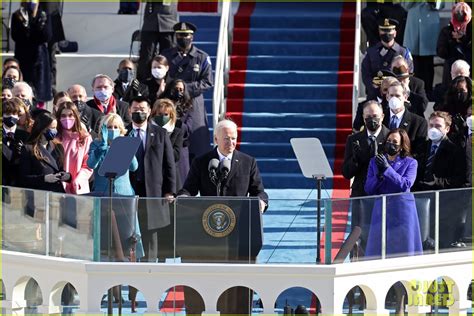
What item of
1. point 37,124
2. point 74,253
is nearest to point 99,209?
point 74,253

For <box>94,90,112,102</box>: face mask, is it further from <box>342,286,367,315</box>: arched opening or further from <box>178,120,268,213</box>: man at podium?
<box>342,286,367,315</box>: arched opening

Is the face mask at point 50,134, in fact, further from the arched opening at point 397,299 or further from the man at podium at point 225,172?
the arched opening at point 397,299

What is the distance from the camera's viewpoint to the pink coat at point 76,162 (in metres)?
22.6

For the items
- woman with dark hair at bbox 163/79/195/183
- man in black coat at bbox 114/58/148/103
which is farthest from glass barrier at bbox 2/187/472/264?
man in black coat at bbox 114/58/148/103

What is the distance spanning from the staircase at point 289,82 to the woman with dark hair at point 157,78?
2.08 m

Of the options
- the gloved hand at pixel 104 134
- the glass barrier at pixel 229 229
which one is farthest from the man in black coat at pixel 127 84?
the glass barrier at pixel 229 229

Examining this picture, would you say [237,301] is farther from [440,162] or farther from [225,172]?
[440,162]

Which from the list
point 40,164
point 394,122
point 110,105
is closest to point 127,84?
point 110,105

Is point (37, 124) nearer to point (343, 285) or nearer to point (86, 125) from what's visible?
point (86, 125)

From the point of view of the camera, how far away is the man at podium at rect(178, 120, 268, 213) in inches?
846

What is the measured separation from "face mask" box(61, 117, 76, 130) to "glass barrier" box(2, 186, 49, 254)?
4.62 feet

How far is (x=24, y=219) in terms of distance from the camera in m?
21.5

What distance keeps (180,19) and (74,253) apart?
8.80 m

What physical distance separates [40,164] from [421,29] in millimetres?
7070
